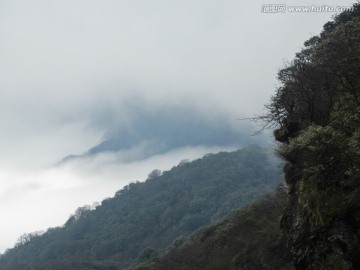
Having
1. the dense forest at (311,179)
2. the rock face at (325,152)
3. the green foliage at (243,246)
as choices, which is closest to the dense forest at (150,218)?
the dense forest at (311,179)

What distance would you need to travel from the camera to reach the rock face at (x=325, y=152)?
15117 mm

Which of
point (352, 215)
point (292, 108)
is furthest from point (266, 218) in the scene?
point (352, 215)

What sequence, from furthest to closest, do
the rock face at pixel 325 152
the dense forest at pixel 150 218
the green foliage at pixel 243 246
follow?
the dense forest at pixel 150 218 → the green foliage at pixel 243 246 → the rock face at pixel 325 152

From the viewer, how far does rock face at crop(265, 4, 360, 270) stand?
15117mm

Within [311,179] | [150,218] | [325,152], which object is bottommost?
[150,218]

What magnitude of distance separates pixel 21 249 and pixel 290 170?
194 metres

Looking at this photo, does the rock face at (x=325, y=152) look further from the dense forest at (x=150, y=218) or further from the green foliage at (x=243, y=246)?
the dense forest at (x=150, y=218)

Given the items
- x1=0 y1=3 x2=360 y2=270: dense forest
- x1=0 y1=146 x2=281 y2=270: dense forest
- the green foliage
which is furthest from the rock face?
x1=0 y1=146 x2=281 y2=270: dense forest

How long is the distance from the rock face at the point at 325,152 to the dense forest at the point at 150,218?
327ft

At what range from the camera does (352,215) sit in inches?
592

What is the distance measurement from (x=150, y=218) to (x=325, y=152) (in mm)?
148601

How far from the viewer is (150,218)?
527 feet

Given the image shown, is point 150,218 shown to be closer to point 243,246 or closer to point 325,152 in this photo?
point 243,246

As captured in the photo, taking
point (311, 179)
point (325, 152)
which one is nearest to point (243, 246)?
point (311, 179)
